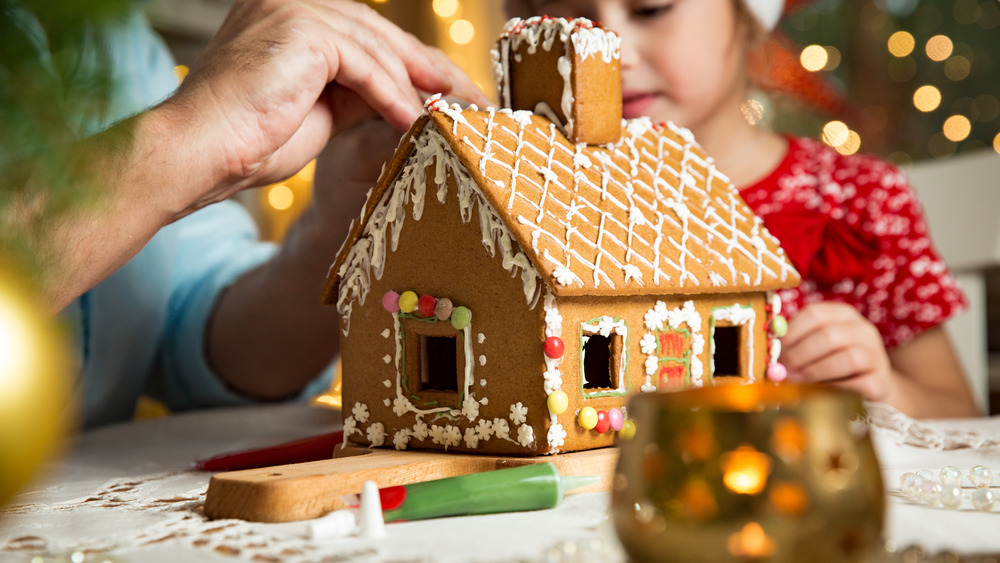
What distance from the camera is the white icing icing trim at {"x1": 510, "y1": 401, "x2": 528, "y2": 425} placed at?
2.48ft

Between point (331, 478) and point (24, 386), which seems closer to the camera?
point (24, 386)

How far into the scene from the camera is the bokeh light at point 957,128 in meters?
3.34

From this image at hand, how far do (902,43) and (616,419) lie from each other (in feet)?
10.8

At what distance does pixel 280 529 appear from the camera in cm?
59

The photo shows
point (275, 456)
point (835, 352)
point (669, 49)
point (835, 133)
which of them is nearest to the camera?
point (275, 456)

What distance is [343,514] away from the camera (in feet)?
1.88

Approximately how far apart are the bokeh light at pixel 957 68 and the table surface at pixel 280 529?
3015 mm

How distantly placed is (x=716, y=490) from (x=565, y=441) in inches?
15.6

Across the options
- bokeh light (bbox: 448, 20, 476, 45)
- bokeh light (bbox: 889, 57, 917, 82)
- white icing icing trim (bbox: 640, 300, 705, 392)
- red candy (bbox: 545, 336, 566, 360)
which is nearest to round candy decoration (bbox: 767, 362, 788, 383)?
white icing icing trim (bbox: 640, 300, 705, 392)

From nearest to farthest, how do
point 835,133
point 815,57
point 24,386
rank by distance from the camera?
1. point 24,386
2. point 835,133
3. point 815,57

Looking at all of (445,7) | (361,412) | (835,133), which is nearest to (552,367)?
(361,412)

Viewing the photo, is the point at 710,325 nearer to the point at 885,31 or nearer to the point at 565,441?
the point at 565,441

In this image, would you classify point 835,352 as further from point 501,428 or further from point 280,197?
point 280,197

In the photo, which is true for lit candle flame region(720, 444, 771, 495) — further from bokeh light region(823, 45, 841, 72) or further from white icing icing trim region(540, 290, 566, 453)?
bokeh light region(823, 45, 841, 72)
